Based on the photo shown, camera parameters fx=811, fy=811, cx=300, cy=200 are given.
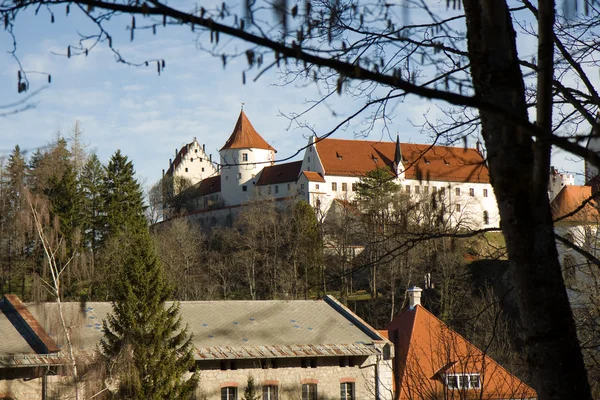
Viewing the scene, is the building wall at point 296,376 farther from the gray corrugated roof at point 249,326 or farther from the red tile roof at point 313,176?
the red tile roof at point 313,176

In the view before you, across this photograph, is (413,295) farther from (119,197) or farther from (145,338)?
(119,197)

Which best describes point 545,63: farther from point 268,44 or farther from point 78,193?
point 78,193

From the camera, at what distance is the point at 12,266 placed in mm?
35781

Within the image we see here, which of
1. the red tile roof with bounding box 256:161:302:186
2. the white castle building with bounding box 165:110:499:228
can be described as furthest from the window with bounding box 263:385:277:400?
the red tile roof with bounding box 256:161:302:186

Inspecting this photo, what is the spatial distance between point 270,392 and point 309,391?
1126mm

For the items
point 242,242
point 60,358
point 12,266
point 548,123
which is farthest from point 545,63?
point 242,242

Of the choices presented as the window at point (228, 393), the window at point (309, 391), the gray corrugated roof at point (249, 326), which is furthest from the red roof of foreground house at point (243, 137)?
the window at point (228, 393)

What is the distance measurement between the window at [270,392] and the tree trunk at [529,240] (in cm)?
1959

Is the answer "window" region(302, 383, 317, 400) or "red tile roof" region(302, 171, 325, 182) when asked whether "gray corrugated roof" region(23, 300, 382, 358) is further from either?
"red tile roof" region(302, 171, 325, 182)

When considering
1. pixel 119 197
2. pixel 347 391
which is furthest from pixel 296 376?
pixel 119 197

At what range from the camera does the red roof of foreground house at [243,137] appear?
89062 mm

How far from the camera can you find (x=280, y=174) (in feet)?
275

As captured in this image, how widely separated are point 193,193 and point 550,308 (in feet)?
278

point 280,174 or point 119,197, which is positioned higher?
point 280,174
